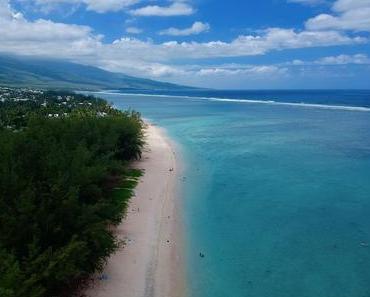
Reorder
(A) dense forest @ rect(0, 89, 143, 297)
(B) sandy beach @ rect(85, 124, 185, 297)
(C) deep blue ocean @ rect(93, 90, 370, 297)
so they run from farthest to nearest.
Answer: (C) deep blue ocean @ rect(93, 90, 370, 297)
(B) sandy beach @ rect(85, 124, 185, 297)
(A) dense forest @ rect(0, 89, 143, 297)

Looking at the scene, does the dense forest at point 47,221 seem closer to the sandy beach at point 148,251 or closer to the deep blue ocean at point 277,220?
the sandy beach at point 148,251

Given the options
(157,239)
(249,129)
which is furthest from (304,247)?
(249,129)

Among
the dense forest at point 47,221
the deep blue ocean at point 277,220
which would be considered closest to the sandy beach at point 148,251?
the deep blue ocean at point 277,220

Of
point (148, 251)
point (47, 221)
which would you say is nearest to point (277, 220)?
point (148, 251)

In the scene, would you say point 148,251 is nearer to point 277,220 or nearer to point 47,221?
point 47,221

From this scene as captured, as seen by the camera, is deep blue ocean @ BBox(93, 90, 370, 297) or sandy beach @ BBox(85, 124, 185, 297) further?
deep blue ocean @ BBox(93, 90, 370, 297)

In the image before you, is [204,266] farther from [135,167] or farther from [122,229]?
[135,167]

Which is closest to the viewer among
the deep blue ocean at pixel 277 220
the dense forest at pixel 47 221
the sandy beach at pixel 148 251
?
the dense forest at pixel 47 221

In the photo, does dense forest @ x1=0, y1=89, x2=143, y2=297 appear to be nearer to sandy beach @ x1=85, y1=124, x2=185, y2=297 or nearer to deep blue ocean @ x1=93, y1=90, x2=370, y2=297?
sandy beach @ x1=85, y1=124, x2=185, y2=297

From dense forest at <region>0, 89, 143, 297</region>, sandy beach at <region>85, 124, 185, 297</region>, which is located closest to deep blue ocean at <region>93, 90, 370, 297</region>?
sandy beach at <region>85, 124, 185, 297</region>
